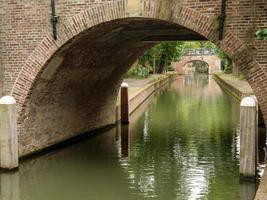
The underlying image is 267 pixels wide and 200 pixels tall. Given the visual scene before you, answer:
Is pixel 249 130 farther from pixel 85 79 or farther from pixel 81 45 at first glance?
pixel 85 79

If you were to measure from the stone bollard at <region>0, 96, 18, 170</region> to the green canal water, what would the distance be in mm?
399

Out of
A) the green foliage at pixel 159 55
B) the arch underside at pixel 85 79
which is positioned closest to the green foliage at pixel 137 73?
the green foliage at pixel 159 55

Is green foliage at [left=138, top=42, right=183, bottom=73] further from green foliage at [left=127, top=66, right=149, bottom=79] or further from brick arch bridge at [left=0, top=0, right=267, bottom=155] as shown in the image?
brick arch bridge at [left=0, top=0, right=267, bottom=155]

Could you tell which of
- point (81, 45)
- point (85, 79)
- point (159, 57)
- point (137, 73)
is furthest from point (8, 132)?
point (159, 57)

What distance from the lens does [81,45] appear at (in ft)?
45.4

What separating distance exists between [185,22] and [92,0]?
2.39 metres

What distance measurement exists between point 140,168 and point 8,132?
3.78 meters

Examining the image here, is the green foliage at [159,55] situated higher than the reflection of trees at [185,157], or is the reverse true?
the green foliage at [159,55]

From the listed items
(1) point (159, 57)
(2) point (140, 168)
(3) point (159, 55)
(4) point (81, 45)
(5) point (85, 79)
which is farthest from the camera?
(1) point (159, 57)

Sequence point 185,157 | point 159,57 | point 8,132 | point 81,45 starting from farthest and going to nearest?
point 159,57 < point 185,157 < point 81,45 < point 8,132

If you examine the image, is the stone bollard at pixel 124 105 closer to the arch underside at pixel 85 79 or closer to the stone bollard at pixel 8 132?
the arch underside at pixel 85 79

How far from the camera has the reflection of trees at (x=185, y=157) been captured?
452 inches

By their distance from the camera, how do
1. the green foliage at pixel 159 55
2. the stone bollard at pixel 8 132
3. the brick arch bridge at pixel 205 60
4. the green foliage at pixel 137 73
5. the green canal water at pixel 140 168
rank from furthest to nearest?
1. the brick arch bridge at pixel 205 60
2. the green foliage at pixel 159 55
3. the green foliage at pixel 137 73
4. the stone bollard at pixel 8 132
5. the green canal water at pixel 140 168

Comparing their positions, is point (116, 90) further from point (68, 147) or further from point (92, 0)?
point (92, 0)
